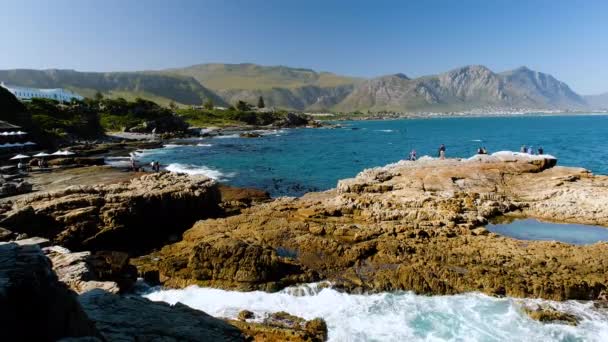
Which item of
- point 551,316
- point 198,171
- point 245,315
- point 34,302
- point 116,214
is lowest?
point 198,171

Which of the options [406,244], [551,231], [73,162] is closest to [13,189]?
[73,162]

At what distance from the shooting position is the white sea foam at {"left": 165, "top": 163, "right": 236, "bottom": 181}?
50.5 m

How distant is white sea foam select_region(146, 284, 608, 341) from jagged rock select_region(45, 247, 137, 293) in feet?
6.80

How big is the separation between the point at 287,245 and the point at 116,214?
36.5ft

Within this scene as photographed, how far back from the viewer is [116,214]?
23.9 meters

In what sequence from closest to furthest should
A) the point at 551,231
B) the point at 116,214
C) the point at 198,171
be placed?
the point at 116,214, the point at 551,231, the point at 198,171

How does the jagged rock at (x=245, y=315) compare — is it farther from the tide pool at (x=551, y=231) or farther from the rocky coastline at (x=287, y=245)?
the tide pool at (x=551, y=231)

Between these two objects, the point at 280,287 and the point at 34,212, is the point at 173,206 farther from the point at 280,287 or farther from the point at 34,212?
the point at 280,287

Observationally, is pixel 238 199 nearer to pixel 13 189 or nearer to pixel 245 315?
pixel 13 189

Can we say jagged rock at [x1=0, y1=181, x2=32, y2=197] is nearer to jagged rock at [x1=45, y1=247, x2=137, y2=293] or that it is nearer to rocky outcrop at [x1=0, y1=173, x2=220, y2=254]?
rocky outcrop at [x1=0, y1=173, x2=220, y2=254]

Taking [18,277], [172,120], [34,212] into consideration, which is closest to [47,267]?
[18,277]

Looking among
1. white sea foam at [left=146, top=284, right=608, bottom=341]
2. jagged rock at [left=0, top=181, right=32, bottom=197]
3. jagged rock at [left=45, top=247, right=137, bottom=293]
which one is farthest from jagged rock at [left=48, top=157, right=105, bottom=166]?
white sea foam at [left=146, top=284, right=608, bottom=341]

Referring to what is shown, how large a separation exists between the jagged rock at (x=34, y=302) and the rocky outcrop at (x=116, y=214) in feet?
56.1

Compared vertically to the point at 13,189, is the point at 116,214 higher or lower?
higher
